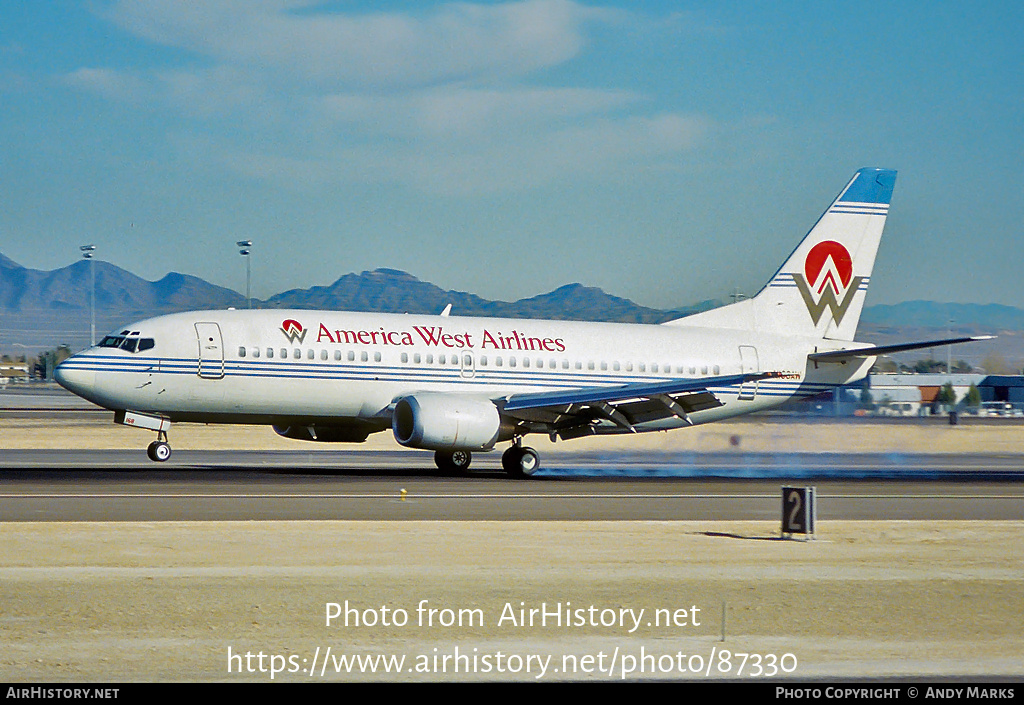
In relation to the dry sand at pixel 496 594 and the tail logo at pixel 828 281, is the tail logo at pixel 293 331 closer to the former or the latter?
the dry sand at pixel 496 594

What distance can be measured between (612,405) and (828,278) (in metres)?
12.1

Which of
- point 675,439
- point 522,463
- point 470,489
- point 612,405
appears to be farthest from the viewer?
point 675,439

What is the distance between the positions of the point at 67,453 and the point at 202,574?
98.6ft

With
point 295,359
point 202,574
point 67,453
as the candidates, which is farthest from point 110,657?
point 67,453

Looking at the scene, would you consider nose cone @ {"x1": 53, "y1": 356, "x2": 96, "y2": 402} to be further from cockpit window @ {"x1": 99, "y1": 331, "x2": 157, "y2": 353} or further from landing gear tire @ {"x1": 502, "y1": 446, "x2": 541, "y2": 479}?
landing gear tire @ {"x1": 502, "y1": 446, "x2": 541, "y2": 479}

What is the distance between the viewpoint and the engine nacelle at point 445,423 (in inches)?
1278

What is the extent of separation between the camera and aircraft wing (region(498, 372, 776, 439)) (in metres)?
33.8

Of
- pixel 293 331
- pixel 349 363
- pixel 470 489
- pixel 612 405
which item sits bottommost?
pixel 470 489

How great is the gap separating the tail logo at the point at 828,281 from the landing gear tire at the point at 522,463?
42.9 feet

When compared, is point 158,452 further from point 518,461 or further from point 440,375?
point 518,461

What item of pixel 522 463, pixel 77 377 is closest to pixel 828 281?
pixel 522 463

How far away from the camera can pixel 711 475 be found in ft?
121

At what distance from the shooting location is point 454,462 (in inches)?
1404
